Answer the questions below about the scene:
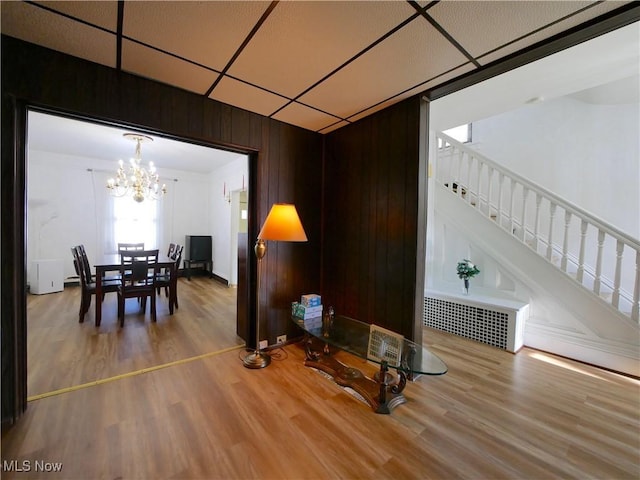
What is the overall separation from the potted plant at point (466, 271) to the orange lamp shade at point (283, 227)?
7.21ft

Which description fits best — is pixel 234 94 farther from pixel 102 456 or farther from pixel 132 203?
pixel 132 203

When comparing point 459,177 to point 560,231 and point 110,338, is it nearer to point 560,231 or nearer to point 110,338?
point 560,231

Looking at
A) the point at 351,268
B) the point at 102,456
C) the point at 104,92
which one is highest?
the point at 104,92

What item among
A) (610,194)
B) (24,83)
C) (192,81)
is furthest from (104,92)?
(610,194)

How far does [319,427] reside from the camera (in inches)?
63.1

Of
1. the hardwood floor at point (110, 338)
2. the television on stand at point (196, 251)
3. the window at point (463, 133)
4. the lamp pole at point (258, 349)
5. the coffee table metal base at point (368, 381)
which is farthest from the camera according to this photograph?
the television on stand at point (196, 251)

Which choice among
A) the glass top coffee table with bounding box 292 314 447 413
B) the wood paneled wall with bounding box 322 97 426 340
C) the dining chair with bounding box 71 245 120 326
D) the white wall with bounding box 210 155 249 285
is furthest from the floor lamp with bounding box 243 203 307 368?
the white wall with bounding box 210 155 249 285

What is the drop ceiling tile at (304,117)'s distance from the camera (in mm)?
2410

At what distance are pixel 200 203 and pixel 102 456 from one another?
232 inches

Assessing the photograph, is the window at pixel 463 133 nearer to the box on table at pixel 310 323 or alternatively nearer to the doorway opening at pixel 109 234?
the doorway opening at pixel 109 234

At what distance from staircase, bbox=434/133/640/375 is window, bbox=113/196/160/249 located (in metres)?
5.96

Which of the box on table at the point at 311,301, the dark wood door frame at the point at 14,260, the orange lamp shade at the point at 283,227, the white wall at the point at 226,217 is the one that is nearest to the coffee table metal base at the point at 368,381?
the box on table at the point at 311,301

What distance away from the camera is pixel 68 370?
7.00 ft

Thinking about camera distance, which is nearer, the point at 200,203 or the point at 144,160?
the point at 144,160
